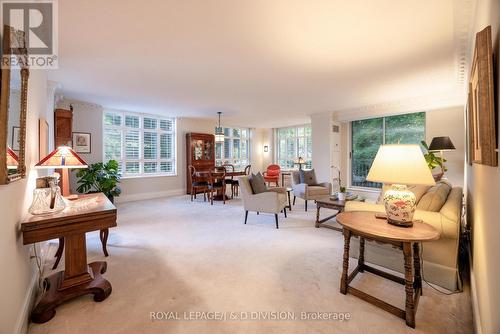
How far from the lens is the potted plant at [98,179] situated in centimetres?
462

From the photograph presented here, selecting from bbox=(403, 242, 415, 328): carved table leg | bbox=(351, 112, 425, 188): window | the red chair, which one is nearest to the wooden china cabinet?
the red chair

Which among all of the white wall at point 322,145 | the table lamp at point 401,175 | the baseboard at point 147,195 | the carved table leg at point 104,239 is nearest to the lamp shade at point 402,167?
the table lamp at point 401,175

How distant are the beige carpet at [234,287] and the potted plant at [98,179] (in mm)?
1565

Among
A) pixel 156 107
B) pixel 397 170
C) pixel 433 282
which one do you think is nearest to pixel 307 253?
pixel 433 282

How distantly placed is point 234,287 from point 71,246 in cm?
138

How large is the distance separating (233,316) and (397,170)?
1.60 m

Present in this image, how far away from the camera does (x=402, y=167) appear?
1.66m

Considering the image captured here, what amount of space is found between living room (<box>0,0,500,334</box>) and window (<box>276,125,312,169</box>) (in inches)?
153

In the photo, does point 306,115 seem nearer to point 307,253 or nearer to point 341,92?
point 341,92

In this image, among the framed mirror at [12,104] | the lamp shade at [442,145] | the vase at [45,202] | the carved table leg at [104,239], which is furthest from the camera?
the lamp shade at [442,145]

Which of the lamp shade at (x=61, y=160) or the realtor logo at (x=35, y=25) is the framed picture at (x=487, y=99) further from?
the lamp shade at (x=61, y=160)

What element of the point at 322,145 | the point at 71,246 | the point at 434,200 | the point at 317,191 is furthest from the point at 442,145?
the point at 71,246

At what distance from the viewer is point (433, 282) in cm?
196

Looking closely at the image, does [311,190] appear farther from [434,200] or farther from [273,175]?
[273,175]
